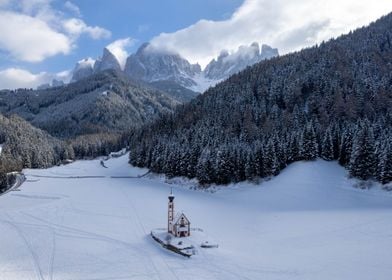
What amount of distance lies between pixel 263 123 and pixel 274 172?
1350 inches

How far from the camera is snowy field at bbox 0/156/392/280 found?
1280 inches

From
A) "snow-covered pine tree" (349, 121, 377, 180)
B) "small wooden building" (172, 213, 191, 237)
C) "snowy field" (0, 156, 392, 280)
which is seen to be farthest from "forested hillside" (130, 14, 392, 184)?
"small wooden building" (172, 213, 191, 237)

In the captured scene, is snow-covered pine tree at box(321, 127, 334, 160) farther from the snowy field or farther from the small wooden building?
the small wooden building

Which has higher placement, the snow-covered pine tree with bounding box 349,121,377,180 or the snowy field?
the snow-covered pine tree with bounding box 349,121,377,180

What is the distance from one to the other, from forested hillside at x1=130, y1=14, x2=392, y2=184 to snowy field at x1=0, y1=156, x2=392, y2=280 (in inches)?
178

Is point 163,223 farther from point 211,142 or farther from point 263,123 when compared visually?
point 263,123

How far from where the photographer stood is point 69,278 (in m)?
30.7

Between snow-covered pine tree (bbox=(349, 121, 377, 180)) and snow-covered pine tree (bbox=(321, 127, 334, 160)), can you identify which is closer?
snow-covered pine tree (bbox=(349, 121, 377, 180))

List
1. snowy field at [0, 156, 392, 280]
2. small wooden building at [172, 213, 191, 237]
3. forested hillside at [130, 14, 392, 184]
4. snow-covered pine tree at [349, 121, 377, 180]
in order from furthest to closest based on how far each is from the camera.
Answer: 1. forested hillside at [130, 14, 392, 184]
2. snow-covered pine tree at [349, 121, 377, 180]
3. small wooden building at [172, 213, 191, 237]
4. snowy field at [0, 156, 392, 280]

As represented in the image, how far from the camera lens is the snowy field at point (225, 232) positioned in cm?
3250

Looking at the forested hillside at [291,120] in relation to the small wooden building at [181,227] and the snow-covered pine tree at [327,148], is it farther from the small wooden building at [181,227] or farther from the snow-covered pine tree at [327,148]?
the small wooden building at [181,227]

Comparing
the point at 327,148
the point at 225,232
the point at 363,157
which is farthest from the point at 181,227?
the point at 327,148

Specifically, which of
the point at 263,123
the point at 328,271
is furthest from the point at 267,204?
the point at 263,123

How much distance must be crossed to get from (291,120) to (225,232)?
198 feet
